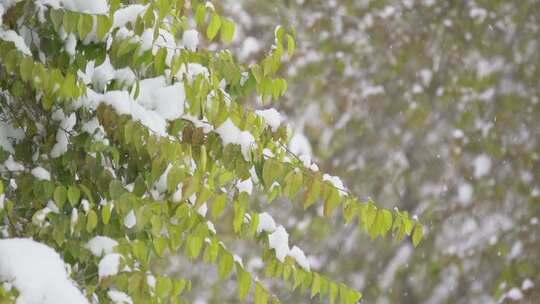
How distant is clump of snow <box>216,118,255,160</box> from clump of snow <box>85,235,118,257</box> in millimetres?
467

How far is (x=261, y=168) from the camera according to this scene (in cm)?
244

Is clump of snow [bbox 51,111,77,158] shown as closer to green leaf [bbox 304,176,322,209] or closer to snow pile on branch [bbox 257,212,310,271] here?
snow pile on branch [bbox 257,212,310,271]

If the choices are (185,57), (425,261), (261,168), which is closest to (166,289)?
(261,168)

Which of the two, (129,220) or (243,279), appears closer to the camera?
(243,279)

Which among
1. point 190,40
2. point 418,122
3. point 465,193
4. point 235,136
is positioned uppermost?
point 190,40

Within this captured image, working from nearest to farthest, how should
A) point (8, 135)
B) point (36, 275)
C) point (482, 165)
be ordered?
point (36, 275) → point (8, 135) → point (482, 165)

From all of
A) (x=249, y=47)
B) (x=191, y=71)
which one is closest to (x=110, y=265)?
(x=191, y=71)

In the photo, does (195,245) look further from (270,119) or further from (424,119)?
(424,119)

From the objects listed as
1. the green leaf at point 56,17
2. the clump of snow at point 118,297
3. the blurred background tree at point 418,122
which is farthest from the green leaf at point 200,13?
the blurred background tree at point 418,122

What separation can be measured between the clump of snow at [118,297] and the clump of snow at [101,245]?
120 mm

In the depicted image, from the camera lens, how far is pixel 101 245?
2514mm

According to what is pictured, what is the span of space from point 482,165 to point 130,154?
5424 mm

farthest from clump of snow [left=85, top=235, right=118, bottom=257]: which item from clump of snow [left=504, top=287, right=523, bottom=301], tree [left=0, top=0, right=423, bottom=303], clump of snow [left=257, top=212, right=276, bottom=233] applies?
clump of snow [left=504, top=287, right=523, bottom=301]

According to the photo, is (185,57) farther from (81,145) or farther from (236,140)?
(81,145)
